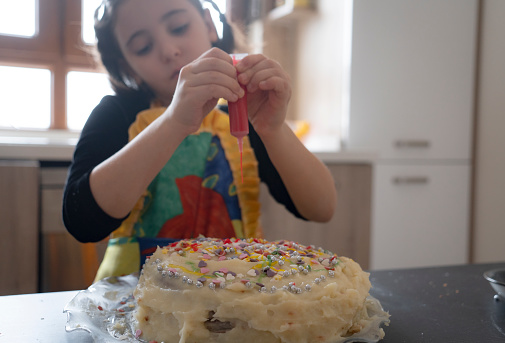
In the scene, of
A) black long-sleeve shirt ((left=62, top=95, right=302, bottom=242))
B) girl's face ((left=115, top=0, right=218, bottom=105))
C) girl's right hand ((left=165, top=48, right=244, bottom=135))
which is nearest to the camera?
girl's right hand ((left=165, top=48, right=244, bottom=135))

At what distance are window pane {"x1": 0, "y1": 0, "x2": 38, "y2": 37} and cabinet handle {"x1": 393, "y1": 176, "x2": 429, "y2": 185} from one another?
5.56ft

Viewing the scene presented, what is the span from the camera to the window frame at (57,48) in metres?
1.96

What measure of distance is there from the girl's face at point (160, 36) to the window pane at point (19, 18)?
4.07 feet

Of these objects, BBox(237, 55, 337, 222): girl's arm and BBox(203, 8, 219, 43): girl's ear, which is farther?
BBox(203, 8, 219, 43): girl's ear

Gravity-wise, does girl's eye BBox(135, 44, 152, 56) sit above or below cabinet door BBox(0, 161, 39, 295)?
above

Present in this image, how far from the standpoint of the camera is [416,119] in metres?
2.19

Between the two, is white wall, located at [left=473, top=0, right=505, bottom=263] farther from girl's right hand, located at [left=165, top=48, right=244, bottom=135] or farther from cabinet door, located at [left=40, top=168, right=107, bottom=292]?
girl's right hand, located at [left=165, top=48, right=244, bottom=135]

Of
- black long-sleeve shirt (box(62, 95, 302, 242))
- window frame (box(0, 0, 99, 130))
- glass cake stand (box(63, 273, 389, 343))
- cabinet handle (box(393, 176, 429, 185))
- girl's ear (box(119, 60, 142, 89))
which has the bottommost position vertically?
glass cake stand (box(63, 273, 389, 343))

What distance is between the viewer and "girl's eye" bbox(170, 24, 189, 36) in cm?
91

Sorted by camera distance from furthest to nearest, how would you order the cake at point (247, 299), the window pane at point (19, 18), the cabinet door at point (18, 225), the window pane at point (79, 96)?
the window pane at point (79, 96) < the window pane at point (19, 18) < the cabinet door at point (18, 225) < the cake at point (247, 299)

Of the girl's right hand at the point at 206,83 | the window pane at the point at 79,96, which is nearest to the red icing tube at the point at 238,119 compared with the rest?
the girl's right hand at the point at 206,83

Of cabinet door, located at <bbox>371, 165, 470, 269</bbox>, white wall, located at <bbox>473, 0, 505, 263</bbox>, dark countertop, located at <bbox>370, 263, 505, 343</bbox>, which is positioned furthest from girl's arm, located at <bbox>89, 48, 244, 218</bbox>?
white wall, located at <bbox>473, 0, 505, 263</bbox>

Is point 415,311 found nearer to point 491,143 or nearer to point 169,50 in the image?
point 169,50

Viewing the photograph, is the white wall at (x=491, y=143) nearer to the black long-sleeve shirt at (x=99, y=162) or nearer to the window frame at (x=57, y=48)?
the black long-sleeve shirt at (x=99, y=162)
